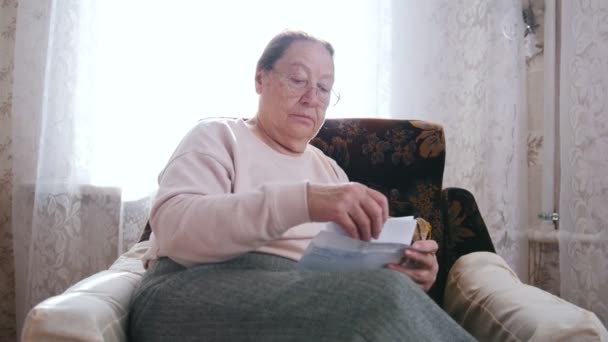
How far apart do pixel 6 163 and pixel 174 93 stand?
757 millimetres

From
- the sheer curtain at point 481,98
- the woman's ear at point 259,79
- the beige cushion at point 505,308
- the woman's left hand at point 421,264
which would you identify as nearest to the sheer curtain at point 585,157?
the sheer curtain at point 481,98

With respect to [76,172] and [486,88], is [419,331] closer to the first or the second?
[486,88]

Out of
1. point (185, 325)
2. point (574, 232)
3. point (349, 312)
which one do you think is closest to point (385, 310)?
point (349, 312)

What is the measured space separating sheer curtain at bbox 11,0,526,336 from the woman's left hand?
3.31ft

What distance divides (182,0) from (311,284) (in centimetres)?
158

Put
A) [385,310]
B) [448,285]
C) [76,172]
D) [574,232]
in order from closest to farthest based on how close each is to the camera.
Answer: [385,310], [448,285], [574,232], [76,172]

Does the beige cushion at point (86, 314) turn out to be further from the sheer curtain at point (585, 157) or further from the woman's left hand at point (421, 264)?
the sheer curtain at point (585, 157)

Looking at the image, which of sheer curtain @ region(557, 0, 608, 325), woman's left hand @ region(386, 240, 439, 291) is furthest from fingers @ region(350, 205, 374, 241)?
sheer curtain @ region(557, 0, 608, 325)

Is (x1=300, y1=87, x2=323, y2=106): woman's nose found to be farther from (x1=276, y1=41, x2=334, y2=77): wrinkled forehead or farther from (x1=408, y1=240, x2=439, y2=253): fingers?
(x1=408, y1=240, x2=439, y2=253): fingers

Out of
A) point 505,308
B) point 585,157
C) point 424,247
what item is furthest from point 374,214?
point 585,157

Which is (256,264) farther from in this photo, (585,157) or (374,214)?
(585,157)

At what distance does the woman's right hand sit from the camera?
766mm

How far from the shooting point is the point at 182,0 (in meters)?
2.00

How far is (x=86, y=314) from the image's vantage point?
0.74 meters
